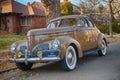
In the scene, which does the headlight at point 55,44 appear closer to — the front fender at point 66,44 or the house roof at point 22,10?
the front fender at point 66,44

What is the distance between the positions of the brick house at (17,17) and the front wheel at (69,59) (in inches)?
916

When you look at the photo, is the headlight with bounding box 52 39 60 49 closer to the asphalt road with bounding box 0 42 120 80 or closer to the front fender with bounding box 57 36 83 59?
the front fender with bounding box 57 36 83 59

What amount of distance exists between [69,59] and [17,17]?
25886 millimetres

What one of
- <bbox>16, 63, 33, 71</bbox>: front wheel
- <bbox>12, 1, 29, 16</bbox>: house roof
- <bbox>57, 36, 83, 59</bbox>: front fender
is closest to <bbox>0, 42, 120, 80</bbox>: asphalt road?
<bbox>16, 63, 33, 71</bbox>: front wheel

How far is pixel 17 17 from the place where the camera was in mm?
34406

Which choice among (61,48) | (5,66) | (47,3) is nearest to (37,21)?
(47,3)

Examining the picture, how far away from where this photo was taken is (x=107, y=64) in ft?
33.6

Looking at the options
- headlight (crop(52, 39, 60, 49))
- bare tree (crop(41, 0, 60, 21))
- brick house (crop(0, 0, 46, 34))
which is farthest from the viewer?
brick house (crop(0, 0, 46, 34))

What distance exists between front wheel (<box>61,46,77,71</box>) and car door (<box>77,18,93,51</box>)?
2.78 ft

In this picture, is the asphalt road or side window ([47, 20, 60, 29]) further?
side window ([47, 20, 60, 29])

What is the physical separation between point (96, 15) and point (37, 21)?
743 cm

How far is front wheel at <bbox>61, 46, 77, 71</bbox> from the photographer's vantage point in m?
8.98

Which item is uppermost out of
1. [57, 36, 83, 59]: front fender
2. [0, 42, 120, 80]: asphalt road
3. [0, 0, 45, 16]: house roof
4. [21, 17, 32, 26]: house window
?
[0, 0, 45, 16]: house roof

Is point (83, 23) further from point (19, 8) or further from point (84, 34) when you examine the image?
point (19, 8)
